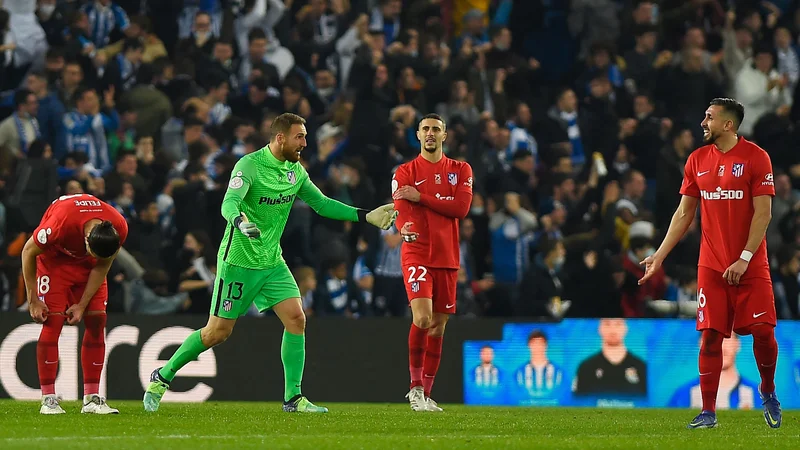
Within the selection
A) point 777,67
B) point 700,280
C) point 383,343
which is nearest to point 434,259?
point 700,280

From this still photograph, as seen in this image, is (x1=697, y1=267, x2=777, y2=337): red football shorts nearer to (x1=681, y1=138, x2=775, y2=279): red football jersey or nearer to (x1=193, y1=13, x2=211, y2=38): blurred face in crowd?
(x1=681, y1=138, x2=775, y2=279): red football jersey

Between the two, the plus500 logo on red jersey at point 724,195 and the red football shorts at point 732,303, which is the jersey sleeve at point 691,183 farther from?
the red football shorts at point 732,303

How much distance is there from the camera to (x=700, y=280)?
1061 centimetres

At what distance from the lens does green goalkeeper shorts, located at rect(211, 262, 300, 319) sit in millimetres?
11766

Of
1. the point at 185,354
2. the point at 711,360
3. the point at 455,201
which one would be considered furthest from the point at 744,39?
the point at 185,354

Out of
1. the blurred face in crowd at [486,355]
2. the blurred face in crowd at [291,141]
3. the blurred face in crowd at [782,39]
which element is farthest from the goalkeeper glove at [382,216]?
the blurred face in crowd at [782,39]

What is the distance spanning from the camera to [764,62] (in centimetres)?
2222

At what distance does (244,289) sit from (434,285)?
218 centimetres

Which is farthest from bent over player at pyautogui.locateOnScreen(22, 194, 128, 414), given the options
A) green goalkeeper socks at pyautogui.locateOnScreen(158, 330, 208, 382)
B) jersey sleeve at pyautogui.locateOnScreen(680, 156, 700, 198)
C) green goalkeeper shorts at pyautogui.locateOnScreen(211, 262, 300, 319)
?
jersey sleeve at pyautogui.locateOnScreen(680, 156, 700, 198)

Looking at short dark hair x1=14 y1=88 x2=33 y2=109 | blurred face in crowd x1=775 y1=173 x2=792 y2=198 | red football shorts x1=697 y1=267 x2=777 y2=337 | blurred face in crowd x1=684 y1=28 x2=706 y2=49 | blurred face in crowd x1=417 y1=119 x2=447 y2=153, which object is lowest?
red football shorts x1=697 y1=267 x2=777 y2=337

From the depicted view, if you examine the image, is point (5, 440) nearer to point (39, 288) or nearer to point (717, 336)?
point (39, 288)

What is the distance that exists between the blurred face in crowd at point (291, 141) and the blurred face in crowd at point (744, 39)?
12896mm

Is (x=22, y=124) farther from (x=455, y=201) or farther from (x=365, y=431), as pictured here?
(x=365, y=431)

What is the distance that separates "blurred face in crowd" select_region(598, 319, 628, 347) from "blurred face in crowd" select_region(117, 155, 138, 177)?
6.71 meters
